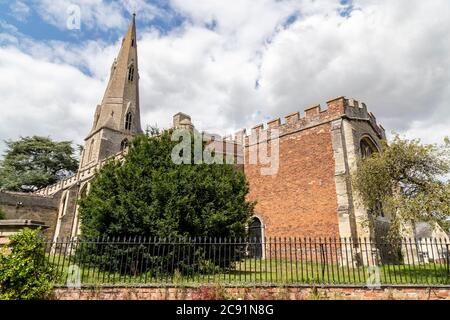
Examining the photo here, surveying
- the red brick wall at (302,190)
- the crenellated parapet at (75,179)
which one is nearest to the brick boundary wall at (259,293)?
the red brick wall at (302,190)

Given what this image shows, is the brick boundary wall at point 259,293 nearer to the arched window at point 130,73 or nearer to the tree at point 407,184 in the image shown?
the tree at point 407,184

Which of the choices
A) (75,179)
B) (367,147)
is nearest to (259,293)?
(367,147)

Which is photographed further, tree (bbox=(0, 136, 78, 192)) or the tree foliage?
tree (bbox=(0, 136, 78, 192))

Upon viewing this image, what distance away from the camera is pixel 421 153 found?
442 inches

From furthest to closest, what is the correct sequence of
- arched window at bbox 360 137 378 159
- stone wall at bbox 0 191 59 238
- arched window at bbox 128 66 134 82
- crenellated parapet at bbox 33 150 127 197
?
arched window at bbox 128 66 134 82
crenellated parapet at bbox 33 150 127 197
stone wall at bbox 0 191 59 238
arched window at bbox 360 137 378 159

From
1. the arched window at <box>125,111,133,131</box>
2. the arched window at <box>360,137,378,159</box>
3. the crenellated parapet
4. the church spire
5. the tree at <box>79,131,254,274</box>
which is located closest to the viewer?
the tree at <box>79,131,254,274</box>

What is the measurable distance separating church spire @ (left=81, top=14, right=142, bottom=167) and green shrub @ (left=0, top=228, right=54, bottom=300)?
1373 inches

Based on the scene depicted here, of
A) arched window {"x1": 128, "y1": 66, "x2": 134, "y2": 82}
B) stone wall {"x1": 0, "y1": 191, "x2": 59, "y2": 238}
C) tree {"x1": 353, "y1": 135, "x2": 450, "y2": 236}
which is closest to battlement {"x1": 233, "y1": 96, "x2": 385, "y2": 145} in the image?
tree {"x1": 353, "y1": 135, "x2": 450, "y2": 236}

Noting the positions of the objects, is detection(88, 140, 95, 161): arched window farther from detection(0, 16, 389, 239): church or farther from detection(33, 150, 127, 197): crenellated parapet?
detection(0, 16, 389, 239): church

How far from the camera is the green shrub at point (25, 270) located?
717 centimetres

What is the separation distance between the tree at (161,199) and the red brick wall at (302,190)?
515 centimetres

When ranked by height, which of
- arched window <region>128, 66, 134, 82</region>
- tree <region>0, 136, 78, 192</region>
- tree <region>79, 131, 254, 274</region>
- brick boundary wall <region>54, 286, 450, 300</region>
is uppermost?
arched window <region>128, 66, 134, 82</region>

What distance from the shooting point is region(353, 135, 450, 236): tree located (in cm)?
1030
